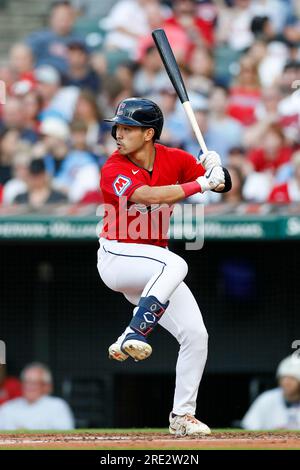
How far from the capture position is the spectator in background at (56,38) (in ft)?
39.9

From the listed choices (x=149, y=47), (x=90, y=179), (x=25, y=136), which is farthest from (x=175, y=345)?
(x=149, y=47)

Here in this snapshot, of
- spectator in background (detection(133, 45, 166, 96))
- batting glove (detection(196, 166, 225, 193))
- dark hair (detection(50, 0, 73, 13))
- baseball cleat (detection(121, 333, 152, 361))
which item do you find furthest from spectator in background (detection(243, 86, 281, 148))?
baseball cleat (detection(121, 333, 152, 361))

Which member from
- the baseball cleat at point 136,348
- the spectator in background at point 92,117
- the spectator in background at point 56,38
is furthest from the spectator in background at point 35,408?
the spectator in background at point 56,38

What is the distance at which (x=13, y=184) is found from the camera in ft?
34.5

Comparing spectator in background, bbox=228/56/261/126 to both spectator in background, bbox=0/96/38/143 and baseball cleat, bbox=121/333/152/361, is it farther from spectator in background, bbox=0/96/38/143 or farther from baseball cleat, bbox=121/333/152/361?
baseball cleat, bbox=121/333/152/361

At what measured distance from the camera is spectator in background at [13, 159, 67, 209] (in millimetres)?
10164

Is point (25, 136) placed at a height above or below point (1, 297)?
above

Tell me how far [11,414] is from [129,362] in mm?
1065

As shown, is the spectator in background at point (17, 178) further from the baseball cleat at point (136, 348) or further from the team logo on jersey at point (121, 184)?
the baseball cleat at point (136, 348)

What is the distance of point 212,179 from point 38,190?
4.28m

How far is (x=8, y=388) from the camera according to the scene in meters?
9.74

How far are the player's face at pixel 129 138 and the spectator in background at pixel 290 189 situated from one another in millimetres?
3551

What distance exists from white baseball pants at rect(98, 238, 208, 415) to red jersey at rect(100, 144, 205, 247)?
2.9 inches
